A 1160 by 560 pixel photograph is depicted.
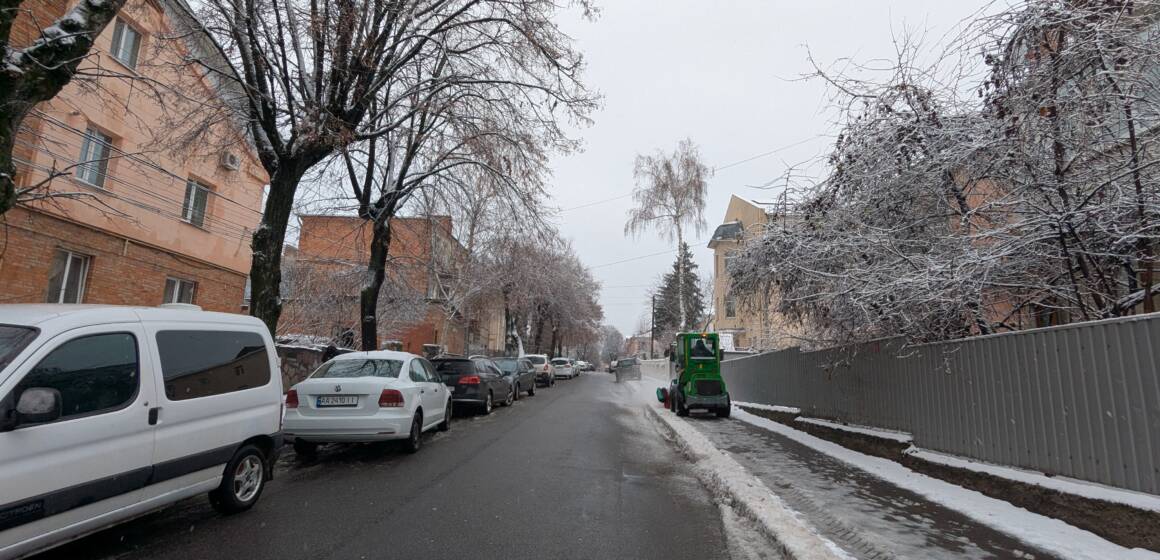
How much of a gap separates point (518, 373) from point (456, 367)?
702 centimetres

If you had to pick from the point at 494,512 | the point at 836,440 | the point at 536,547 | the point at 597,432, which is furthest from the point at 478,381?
the point at 536,547

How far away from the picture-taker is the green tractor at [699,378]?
48.3ft

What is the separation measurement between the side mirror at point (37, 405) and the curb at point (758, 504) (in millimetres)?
5029

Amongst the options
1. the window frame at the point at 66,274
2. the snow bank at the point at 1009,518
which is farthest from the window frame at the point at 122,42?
the snow bank at the point at 1009,518

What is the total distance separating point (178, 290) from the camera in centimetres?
1583

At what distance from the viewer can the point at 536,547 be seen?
4598mm

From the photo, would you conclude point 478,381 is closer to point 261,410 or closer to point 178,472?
point 261,410

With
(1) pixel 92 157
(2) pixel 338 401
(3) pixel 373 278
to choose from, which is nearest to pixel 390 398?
(2) pixel 338 401

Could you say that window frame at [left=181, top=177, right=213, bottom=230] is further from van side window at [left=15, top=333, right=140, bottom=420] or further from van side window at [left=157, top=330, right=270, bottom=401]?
van side window at [left=15, top=333, right=140, bottom=420]

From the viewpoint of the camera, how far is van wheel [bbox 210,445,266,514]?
5332 mm

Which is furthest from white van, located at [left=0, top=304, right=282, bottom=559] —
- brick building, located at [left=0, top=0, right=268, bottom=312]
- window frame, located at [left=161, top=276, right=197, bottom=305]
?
window frame, located at [left=161, top=276, right=197, bottom=305]

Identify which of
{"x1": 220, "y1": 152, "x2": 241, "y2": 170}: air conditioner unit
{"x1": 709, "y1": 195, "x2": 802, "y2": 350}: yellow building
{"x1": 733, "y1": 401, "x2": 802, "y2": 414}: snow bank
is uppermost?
{"x1": 220, "y1": 152, "x2": 241, "y2": 170}: air conditioner unit

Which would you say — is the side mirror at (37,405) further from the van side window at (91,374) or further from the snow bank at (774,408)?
the snow bank at (774,408)

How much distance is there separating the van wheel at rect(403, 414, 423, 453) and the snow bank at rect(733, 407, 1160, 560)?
6.39 meters
